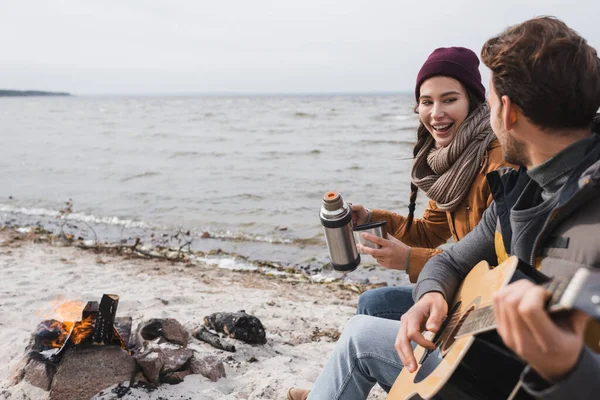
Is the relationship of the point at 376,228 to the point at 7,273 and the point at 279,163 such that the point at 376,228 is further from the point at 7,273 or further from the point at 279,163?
the point at 279,163

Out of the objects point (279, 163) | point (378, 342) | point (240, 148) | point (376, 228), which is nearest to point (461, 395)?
point (378, 342)

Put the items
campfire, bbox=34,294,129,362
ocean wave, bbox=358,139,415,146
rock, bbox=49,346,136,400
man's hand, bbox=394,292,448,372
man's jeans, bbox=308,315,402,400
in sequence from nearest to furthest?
man's hand, bbox=394,292,448,372, man's jeans, bbox=308,315,402,400, rock, bbox=49,346,136,400, campfire, bbox=34,294,129,362, ocean wave, bbox=358,139,415,146

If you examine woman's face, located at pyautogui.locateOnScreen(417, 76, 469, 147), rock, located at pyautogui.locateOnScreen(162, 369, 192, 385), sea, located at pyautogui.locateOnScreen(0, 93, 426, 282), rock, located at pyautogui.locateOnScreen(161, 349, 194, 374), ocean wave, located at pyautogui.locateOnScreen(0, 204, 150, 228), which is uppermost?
woman's face, located at pyautogui.locateOnScreen(417, 76, 469, 147)

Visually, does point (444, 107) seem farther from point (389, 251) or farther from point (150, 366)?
point (150, 366)

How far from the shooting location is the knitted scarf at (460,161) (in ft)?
9.71

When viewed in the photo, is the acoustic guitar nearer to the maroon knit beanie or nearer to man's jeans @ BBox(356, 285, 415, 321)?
man's jeans @ BBox(356, 285, 415, 321)

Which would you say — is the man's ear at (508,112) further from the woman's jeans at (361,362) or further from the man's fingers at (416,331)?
the woman's jeans at (361,362)

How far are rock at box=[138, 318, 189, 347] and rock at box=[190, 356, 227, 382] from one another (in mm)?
303

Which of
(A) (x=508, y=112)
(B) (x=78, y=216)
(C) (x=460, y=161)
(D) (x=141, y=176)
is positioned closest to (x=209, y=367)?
(C) (x=460, y=161)

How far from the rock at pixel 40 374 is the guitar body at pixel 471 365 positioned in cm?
241

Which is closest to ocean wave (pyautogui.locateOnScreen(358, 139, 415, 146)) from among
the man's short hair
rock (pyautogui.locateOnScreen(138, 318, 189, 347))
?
rock (pyautogui.locateOnScreen(138, 318, 189, 347))

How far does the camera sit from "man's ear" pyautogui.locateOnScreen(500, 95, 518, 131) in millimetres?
1832

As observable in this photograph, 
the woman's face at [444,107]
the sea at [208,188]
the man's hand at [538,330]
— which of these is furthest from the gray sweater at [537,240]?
the sea at [208,188]

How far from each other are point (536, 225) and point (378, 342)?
2.68 ft
